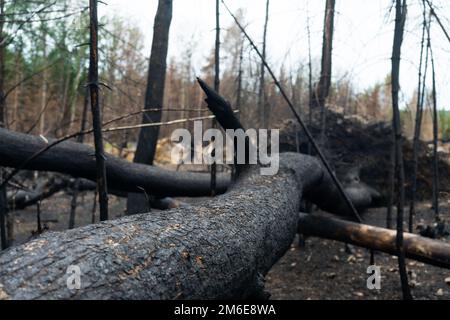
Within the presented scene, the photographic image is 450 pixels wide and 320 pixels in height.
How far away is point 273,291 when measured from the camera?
436cm

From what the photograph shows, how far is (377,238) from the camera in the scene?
145 inches

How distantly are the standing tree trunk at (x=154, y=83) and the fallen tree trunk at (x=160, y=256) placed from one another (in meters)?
3.27

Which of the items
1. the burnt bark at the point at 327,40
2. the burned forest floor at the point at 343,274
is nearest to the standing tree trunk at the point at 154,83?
the burned forest floor at the point at 343,274

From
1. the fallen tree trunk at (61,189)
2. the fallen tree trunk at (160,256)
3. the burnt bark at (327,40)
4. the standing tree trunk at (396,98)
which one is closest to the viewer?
the fallen tree trunk at (160,256)

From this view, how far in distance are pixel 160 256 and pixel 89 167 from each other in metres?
2.31

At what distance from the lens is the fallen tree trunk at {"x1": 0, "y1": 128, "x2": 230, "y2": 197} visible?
3.25 meters

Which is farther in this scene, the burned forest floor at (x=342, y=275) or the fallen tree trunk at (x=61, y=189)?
the fallen tree trunk at (x=61, y=189)

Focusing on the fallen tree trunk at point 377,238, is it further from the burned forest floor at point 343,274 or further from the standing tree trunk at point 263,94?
the standing tree trunk at point 263,94

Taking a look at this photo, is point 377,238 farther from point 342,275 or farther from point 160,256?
point 160,256

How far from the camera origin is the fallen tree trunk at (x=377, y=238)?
3252 mm

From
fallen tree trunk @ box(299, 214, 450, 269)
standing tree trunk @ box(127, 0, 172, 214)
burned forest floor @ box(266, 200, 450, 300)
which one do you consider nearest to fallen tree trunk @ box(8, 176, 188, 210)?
standing tree trunk @ box(127, 0, 172, 214)

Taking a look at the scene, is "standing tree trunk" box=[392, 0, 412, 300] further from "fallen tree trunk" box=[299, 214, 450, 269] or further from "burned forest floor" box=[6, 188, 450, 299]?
"burned forest floor" box=[6, 188, 450, 299]

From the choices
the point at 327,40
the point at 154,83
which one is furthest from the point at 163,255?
the point at 154,83

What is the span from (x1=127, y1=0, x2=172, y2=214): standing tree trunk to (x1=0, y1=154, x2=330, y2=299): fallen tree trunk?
129 inches
